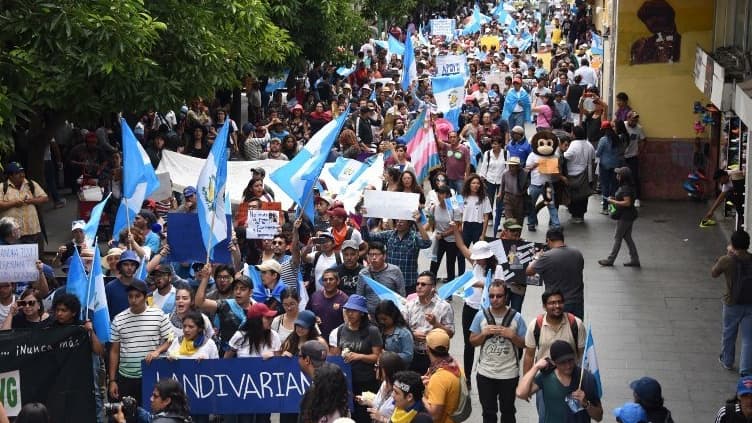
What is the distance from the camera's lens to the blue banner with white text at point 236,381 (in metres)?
9.94

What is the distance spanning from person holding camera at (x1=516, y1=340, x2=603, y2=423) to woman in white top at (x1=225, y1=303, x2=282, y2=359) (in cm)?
208

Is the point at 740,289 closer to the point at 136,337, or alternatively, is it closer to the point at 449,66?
the point at 136,337

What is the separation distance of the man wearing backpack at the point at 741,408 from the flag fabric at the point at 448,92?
15356 millimetres

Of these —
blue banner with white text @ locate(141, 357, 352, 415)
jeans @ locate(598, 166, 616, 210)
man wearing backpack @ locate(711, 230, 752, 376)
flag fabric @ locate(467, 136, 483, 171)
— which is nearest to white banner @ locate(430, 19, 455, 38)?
flag fabric @ locate(467, 136, 483, 171)

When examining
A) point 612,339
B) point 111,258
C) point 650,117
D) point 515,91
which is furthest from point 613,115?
point 111,258

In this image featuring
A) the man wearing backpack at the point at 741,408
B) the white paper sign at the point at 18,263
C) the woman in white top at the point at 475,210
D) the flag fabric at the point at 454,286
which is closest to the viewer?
Answer: the man wearing backpack at the point at 741,408

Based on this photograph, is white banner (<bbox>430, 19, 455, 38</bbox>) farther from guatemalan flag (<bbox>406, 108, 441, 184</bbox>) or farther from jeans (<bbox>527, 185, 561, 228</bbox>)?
guatemalan flag (<bbox>406, 108, 441, 184</bbox>)

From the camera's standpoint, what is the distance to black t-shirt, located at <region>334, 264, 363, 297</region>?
11648 mm

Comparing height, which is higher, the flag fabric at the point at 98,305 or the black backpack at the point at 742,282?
the flag fabric at the point at 98,305

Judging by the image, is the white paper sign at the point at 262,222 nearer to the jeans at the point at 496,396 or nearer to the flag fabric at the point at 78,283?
the flag fabric at the point at 78,283

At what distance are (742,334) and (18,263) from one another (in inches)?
264

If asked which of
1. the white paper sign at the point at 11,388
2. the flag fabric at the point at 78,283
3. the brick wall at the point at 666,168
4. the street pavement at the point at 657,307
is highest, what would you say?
the flag fabric at the point at 78,283

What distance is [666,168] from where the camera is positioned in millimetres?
21906

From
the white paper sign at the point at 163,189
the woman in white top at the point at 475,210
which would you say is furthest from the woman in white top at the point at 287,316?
the white paper sign at the point at 163,189
